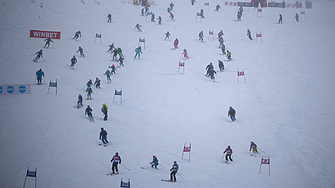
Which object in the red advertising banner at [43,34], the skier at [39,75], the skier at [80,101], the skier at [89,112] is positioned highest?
the red advertising banner at [43,34]

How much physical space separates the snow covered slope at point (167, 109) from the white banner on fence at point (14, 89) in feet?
2.17

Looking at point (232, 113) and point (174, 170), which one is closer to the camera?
point (174, 170)

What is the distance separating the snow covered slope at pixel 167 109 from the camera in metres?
10.8

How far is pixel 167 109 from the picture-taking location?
16844 mm

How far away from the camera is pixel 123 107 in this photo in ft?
54.7

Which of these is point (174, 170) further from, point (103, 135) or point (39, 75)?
point (39, 75)

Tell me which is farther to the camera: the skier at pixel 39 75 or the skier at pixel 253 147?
the skier at pixel 39 75

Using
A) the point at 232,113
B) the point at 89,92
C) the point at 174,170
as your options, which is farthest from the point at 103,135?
the point at 232,113

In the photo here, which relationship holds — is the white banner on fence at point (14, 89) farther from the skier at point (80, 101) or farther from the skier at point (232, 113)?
the skier at point (232, 113)

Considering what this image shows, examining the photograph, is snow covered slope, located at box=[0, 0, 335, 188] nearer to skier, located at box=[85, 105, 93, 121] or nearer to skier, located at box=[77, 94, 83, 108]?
skier, located at box=[85, 105, 93, 121]

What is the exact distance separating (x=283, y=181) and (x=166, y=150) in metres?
5.78

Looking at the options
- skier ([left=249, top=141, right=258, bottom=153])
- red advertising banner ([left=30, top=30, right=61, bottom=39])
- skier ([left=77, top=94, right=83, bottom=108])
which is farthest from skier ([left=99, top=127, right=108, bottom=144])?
red advertising banner ([left=30, top=30, right=61, bottom=39])

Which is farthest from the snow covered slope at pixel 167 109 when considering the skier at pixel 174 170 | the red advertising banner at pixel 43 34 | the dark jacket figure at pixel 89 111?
the red advertising banner at pixel 43 34

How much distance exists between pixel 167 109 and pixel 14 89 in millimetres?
10014
